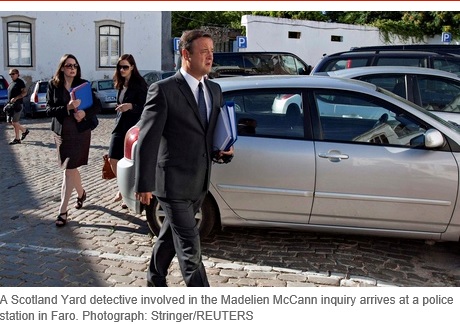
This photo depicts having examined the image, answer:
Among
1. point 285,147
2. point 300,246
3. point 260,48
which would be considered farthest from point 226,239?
point 260,48

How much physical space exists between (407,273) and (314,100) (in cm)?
169

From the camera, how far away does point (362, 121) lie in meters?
4.97

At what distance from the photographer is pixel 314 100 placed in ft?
16.3

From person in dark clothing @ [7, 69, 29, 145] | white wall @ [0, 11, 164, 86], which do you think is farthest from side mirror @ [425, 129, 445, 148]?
white wall @ [0, 11, 164, 86]

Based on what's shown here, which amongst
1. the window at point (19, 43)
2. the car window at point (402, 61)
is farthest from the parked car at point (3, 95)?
the car window at point (402, 61)

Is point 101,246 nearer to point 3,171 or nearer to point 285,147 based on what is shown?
point 285,147

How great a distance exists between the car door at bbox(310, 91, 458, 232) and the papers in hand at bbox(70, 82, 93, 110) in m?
2.44

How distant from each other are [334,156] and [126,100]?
257cm

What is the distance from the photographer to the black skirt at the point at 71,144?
5.73m

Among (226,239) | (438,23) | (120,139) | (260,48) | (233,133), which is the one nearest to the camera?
(233,133)

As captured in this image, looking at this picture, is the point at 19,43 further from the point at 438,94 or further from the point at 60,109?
the point at 438,94

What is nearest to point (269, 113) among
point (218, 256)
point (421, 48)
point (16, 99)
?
point (218, 256)

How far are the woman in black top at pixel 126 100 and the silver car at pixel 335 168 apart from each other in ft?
3.24

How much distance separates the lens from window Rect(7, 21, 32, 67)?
79.5 ft
